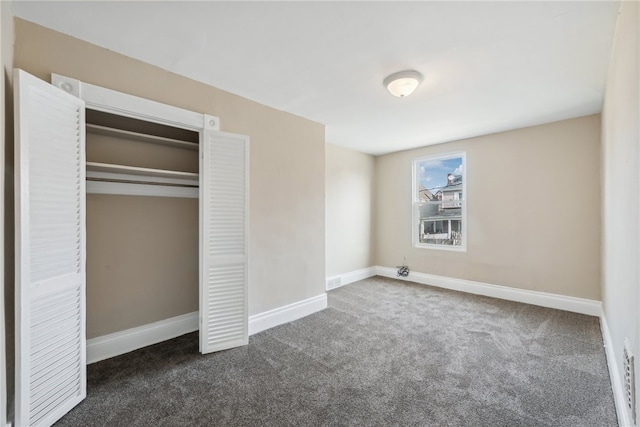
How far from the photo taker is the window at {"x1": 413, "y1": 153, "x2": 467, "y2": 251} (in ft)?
14.8

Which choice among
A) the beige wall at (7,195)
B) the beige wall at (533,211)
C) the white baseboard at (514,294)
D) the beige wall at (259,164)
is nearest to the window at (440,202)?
the beige wall at (533,211)

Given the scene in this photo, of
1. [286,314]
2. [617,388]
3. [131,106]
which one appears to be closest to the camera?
[617,388]

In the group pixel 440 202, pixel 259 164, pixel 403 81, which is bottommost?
pixel 440 202

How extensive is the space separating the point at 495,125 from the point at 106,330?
501 cm

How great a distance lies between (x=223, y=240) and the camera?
251 cm

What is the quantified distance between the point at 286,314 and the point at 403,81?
2.70 meters

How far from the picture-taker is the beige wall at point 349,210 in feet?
15.3

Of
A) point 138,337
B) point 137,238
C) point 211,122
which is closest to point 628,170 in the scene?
point 211,122

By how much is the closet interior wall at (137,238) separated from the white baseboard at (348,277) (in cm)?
220

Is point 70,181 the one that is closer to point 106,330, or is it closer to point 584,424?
point 106,330

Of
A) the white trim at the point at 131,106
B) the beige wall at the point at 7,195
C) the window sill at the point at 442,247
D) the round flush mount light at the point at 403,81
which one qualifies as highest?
the round flush mount light at the point at 403,81

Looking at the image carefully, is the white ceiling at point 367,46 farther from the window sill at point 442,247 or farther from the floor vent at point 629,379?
the window sill at point 442,247

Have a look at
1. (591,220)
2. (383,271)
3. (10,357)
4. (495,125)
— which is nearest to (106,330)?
(10,357)

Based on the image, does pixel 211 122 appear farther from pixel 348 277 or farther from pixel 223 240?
pixel 348 277
